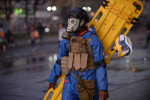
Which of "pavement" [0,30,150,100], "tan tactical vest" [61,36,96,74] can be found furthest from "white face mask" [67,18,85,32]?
"pavement" [0,30,150,100]

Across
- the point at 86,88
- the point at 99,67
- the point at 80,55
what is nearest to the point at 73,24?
the point at 80,55

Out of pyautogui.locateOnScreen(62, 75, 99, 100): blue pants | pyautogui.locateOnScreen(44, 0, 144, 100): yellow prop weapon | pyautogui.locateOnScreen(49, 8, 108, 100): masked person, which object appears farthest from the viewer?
pyautogui.locateOnScreen(44, 0, 144, 100): yellow prop weapon

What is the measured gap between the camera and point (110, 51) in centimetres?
479

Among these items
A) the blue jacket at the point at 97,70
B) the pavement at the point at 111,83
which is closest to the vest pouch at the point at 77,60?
the blue jacket at the point at 97,70

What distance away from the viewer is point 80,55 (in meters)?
4.36

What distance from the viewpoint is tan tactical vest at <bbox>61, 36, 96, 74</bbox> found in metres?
4.32

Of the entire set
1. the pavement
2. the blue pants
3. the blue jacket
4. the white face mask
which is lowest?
the pavement

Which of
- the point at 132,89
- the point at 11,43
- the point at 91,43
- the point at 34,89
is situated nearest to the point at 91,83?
the point at 91,43

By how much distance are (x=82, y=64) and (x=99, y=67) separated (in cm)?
24

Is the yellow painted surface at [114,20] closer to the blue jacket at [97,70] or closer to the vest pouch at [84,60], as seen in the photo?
the blue jacket at [97,70]

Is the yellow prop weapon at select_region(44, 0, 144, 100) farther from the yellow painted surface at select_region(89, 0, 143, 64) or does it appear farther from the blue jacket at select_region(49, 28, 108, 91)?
the blue jacket at select_region(49, 28, 108, 91)

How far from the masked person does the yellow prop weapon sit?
41 cm

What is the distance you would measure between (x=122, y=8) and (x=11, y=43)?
73.8 feet

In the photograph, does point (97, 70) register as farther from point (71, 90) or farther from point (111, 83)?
point (111, 83)
